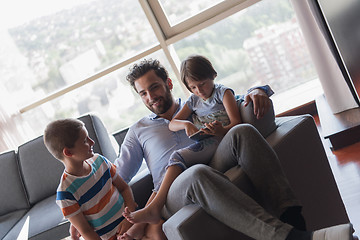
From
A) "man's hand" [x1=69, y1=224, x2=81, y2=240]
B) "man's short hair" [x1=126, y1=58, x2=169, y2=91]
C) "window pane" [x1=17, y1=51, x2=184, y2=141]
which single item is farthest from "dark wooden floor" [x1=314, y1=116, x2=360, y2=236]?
"window pane" [x1=17, y1=51, x2=184, y2=141]

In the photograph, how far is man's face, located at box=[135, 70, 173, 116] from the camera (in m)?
2.26

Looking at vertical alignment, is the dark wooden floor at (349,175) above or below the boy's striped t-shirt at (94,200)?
below

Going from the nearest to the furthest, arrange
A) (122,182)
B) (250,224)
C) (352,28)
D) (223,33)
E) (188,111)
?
(250,224) < (122,182) < (188,111) < (352,28) < (223,33)

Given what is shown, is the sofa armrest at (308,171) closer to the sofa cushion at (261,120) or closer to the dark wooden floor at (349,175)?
the sofa cushion at (261,120)

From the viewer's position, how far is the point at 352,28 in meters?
2.49

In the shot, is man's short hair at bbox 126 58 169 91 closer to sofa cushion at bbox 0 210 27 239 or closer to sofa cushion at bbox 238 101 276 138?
sofa cushion at bbox 238 101 276 138

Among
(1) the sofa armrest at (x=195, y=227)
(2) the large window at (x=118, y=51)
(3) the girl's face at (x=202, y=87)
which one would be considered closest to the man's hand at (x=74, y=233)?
(1) the sofa armrest at (x=195, y=227)

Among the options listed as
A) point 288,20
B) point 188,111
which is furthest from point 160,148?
point 288,20

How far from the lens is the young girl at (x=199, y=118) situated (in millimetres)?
1835

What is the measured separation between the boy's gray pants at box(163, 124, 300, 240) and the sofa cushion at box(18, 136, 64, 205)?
66.4 inches

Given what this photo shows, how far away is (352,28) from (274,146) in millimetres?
1117

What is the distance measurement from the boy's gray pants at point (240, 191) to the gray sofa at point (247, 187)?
53mm

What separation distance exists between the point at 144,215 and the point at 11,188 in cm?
201

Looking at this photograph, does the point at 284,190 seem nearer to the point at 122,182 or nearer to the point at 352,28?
the point at 122,182
